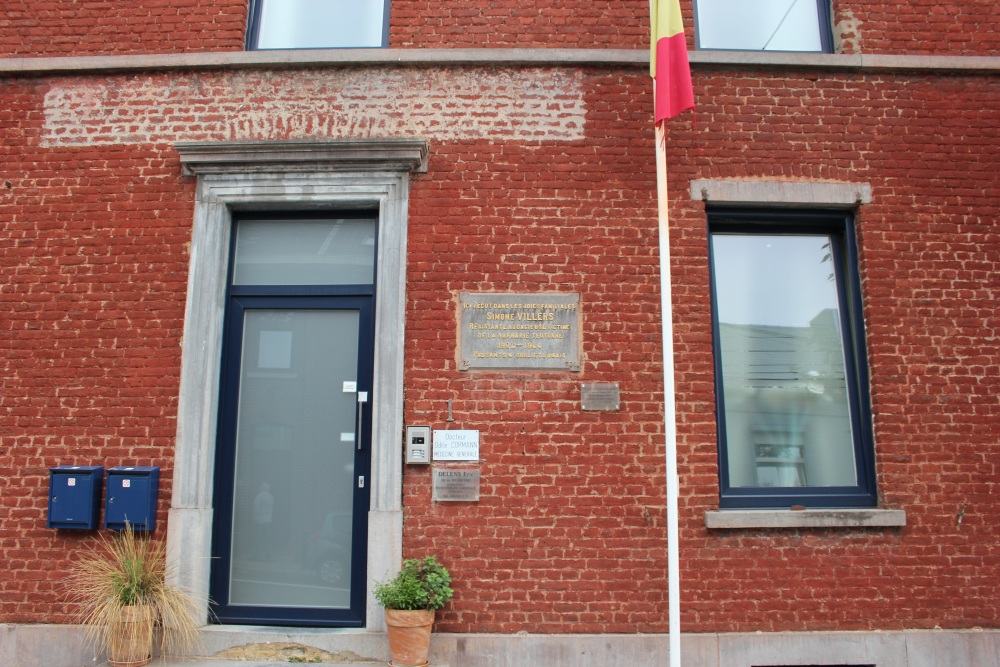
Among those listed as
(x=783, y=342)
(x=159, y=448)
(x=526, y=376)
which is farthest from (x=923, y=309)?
(x=159, y=448)

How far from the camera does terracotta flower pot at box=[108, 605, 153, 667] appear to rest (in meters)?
4.99

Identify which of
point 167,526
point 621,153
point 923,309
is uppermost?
point 621,153

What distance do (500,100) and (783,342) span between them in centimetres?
321

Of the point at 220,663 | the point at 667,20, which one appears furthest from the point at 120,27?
the point at 220,663

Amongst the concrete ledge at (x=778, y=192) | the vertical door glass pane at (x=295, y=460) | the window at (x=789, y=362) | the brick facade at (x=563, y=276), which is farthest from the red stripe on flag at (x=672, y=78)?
the vertical door glass pane at (x=295, y=460)

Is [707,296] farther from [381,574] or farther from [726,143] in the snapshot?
[381,574]

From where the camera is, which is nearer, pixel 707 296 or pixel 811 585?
pixel 811 585

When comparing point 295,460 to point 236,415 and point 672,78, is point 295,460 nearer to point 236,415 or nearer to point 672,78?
point 236,415

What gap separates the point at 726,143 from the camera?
5988mm

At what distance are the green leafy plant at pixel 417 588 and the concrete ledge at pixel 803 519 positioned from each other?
2.09 meters

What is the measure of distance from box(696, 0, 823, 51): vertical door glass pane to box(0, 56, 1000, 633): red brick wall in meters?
0.59

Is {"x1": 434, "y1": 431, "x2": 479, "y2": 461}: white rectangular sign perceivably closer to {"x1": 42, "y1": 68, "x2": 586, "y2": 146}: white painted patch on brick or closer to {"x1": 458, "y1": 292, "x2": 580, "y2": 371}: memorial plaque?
{"x1": 458, "y1": 292, "x2": 580, "y2": 371}: memorial plaque

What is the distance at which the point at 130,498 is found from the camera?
5520 mm

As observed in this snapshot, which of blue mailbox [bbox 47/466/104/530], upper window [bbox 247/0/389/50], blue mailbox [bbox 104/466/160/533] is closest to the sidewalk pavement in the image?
blue mailbox [bbox 104/466/160/533]
